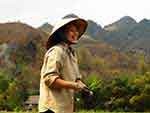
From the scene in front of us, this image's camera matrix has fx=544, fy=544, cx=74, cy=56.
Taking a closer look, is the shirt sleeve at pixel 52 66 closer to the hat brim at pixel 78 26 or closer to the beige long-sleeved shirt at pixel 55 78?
the beige long-sleeved shirt at pixel 55 78

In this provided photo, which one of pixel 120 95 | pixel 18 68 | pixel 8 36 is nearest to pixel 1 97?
pixel 120 95

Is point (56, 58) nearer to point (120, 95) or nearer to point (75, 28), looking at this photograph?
point (75, 28)

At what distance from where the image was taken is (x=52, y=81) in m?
3.88

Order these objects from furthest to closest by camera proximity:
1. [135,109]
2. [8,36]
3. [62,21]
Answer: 1. [8,36]
2. [135,109]
3. [62,21]

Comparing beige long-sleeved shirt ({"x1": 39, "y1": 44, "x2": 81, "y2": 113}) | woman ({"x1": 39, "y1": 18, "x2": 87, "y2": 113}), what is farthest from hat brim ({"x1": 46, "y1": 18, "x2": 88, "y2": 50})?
beige long-sleeved shirt ({"x1": 39, "y1": 44, "x2": 81, "y2": 113})

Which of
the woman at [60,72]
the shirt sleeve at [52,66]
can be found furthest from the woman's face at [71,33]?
the shirt sleeve at [52,66]

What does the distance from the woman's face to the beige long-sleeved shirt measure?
9 centimetres

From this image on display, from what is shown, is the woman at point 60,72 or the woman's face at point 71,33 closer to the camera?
the woman at point 60,72

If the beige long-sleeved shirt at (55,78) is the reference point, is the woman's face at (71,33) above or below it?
above

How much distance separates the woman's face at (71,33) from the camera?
414 cm

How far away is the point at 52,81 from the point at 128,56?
5254 inches

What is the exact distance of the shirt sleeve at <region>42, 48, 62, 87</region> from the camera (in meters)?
3.91

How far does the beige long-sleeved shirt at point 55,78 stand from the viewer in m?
3.92

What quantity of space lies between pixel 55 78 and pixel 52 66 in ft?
0.33
